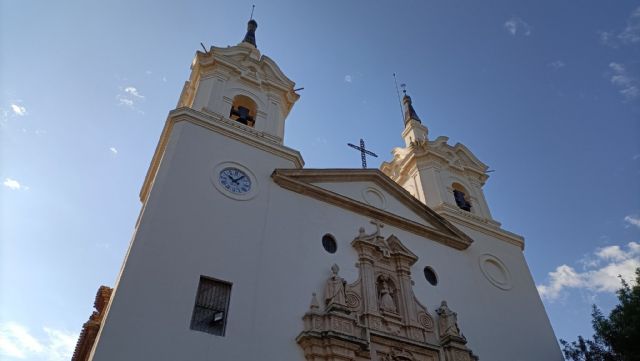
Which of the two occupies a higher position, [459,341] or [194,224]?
[194,224]

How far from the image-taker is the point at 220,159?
523 inches

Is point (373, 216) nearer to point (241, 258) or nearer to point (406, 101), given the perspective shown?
point (241, 258)

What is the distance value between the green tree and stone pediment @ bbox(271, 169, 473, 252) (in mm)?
4743

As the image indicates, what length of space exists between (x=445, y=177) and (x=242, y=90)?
859cm

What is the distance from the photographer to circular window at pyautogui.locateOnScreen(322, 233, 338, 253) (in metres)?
13.2

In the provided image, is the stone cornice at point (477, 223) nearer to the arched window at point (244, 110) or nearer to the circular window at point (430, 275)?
the circular window at point (430, 275)

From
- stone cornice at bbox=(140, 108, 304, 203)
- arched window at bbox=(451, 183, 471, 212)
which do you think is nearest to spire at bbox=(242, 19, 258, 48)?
stone cornice at bbox=(140, 108, 304, 203)

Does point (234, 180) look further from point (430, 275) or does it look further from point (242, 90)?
point (430, 275)

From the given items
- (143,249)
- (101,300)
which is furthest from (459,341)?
(101,300)

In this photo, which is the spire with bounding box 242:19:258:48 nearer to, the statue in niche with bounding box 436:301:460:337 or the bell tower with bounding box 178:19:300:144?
the bell tower with bounding box 178:19:300:144

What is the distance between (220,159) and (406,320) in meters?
6.45

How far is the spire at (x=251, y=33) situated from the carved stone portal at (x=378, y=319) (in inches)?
Answer: 448

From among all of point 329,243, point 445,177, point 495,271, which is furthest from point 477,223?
point 329,243

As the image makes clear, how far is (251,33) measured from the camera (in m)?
22.1
